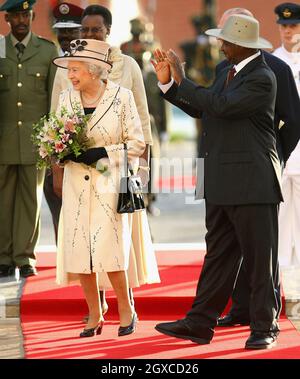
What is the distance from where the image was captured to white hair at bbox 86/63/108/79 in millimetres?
7320

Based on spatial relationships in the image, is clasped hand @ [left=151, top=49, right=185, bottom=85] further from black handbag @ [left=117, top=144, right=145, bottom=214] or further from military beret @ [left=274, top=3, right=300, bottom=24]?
military beret @ [left=274, top=3, right=300, bottom=24]

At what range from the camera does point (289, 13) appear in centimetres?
924

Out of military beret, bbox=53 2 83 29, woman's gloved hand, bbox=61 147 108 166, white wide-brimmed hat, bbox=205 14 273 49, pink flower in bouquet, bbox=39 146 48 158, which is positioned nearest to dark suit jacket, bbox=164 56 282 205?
white wide-brimmed hat, bbox=205 14 273 49

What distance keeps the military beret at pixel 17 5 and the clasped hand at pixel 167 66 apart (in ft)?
7.00

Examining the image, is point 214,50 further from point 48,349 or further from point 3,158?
point 48,349

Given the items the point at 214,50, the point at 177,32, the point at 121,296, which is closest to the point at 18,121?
the point at 121,296

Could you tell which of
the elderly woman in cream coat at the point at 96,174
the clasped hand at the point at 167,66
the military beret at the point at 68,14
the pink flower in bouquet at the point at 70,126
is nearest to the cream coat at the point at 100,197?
the elderly woman in cream coat at the point at 96,174

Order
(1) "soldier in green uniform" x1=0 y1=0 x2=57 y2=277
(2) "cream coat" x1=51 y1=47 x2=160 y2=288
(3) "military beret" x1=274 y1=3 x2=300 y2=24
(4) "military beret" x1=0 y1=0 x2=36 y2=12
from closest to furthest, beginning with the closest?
1. (2) "cream coat" x1=51 y1=47 x2=160 y2=288
2. (4) "military beret" x1=0 y1=0 x2=36 y2=12
3. (1) "soldier in green uniform" x1=0 y1=0 x2=57 y2=277
4. (3) "military beret" x1=274 y1=3 x2=300 y2=24

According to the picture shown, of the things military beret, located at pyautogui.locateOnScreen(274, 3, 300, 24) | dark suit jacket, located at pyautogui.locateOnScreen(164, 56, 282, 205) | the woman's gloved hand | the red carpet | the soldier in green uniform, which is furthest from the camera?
military beret, located at pyautogui.locateOnScreen(274, 3, 300, 24)

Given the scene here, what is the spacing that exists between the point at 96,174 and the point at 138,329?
106 centimetres

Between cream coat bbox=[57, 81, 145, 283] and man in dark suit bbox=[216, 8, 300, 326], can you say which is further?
man in dark suit bbox=[216, 8, 300, 326]

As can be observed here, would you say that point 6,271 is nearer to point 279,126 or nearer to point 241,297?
point 241,297

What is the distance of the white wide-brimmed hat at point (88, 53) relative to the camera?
7309 mm

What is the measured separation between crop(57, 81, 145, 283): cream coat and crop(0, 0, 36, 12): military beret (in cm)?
166
